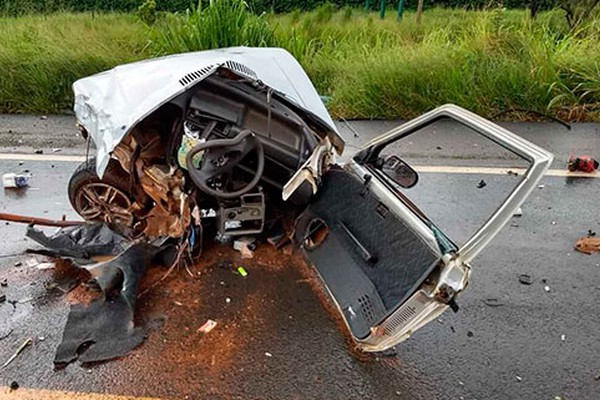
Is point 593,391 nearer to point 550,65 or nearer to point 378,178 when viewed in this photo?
point 378,178

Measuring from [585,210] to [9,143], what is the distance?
245 inches

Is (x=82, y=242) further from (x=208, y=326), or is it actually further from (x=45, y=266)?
(x=208, y=326)

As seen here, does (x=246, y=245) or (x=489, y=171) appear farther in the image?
(x=489, y=171)

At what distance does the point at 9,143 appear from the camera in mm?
6328

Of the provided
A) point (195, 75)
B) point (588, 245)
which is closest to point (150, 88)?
point (195, 75)

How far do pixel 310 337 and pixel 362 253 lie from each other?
0.57 metres

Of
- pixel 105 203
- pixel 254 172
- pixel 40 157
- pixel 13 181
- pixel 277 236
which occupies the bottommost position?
pixel 40 157

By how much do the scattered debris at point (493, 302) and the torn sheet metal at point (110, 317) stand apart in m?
2.10

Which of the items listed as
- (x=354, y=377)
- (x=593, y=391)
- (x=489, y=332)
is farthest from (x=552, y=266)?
(x=354, y=377)

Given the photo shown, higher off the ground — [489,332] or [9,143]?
[489,332]

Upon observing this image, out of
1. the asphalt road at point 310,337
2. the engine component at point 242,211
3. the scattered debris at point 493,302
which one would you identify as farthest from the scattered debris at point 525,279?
the engine component at point 242,211

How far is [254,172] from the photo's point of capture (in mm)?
3438

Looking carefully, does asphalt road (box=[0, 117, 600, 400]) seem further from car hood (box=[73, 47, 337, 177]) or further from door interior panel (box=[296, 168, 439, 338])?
car hood (box=[73, 47, 337, 177])

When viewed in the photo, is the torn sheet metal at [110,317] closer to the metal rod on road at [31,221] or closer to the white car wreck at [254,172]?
the white car wreck at [254,172]
